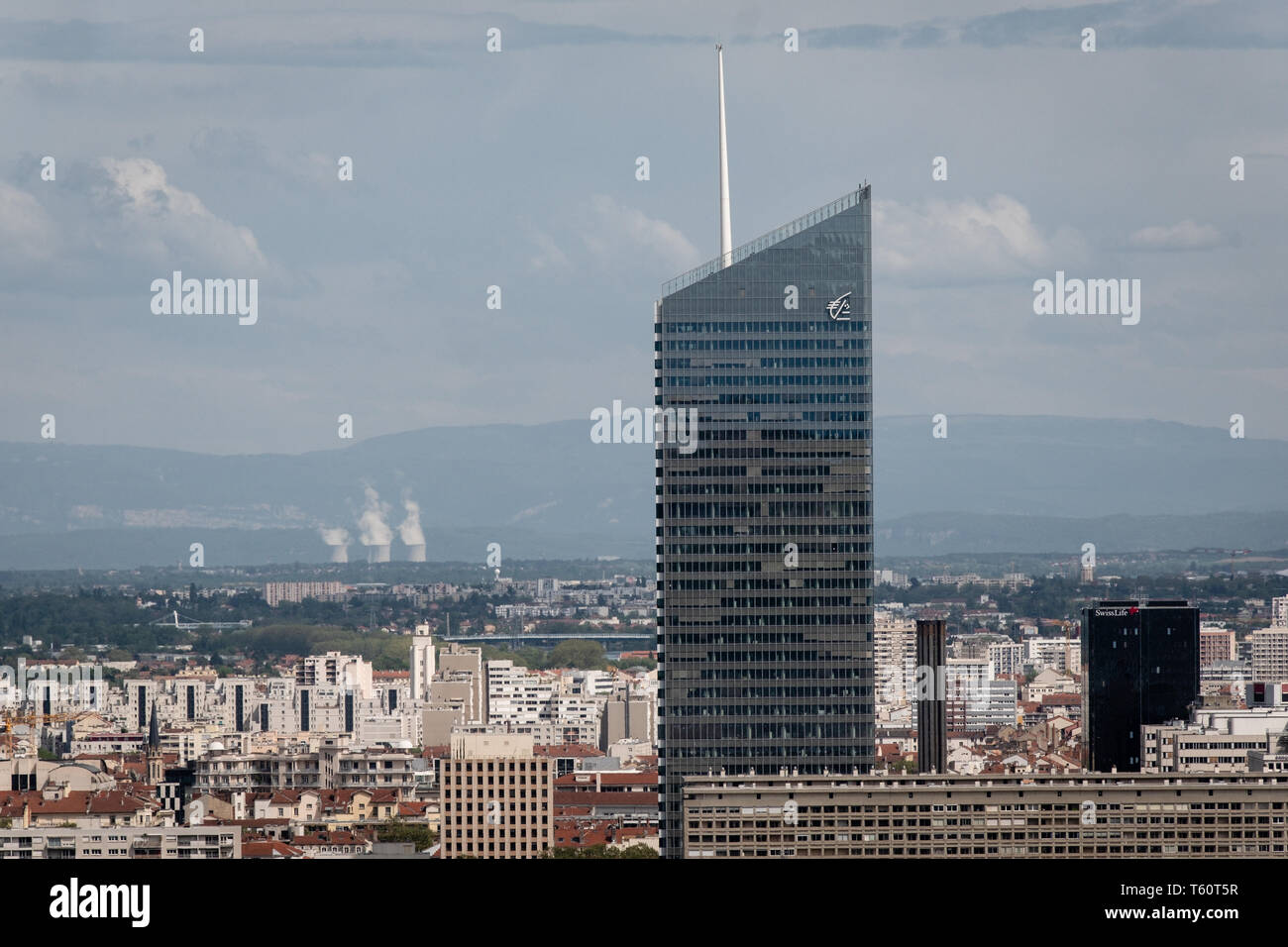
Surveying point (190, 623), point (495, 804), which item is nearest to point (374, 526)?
point (190, 623)

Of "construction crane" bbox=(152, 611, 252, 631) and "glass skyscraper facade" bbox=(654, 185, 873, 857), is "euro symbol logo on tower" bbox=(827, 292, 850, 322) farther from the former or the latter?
"construction crane" bbox=(152, 611, 252, 631)

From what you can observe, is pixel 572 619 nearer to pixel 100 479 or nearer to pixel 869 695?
pixel 100 479

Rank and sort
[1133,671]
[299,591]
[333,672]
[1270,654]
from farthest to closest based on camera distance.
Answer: [299,591] < [333,672] < [1270,654] < [1133,671]

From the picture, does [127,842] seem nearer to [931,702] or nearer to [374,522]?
[931,702]

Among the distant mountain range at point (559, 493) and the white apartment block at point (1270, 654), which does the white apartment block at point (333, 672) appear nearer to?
the distant mountain range at point (559, 493)

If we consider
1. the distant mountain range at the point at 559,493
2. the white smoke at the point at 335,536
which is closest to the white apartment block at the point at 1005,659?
the distant mountain range at the point at 559,493
